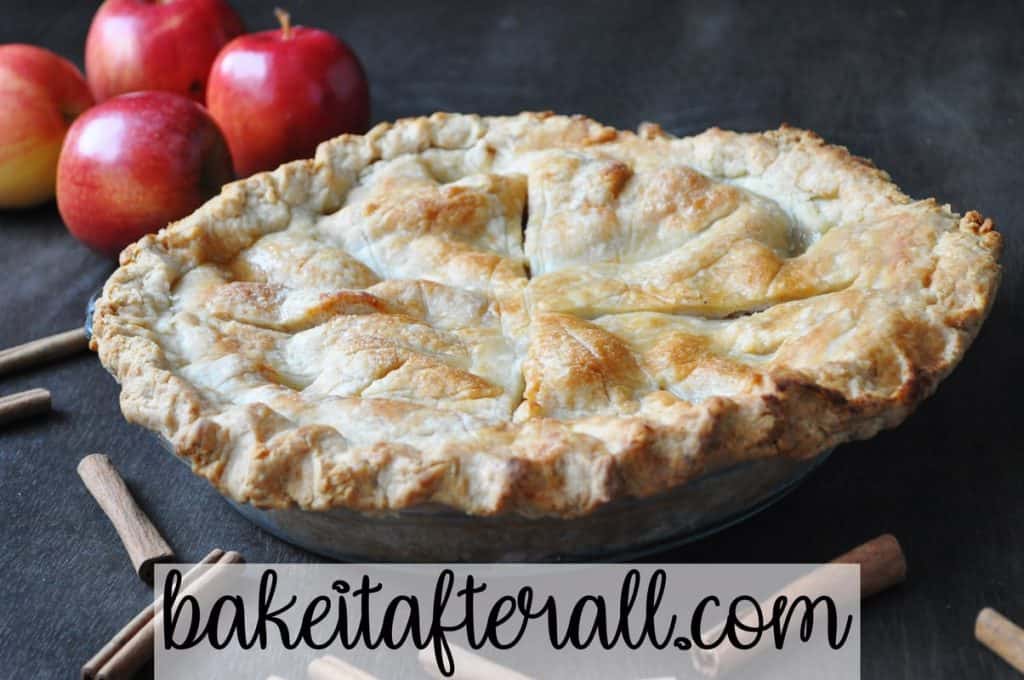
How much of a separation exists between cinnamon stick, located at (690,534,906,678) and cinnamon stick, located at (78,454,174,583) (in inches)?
38.2

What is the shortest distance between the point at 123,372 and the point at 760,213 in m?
1.29

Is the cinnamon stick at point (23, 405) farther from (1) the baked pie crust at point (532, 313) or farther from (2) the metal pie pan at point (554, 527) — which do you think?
(2) the metal pie pan at point (554, 527)

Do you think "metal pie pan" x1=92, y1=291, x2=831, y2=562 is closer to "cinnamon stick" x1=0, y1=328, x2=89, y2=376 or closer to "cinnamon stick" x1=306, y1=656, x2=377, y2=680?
"cinnamon stick" x1=306, y1=656, x2=377, y2=680

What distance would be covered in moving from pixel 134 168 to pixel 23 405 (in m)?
0.78

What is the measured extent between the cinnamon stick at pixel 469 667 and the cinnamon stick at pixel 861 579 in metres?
0.28

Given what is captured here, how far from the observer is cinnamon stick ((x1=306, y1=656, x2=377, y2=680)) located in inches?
74.5

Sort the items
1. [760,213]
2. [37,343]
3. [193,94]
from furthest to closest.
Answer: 1. [193,94]
2. [37,343]
3. [760,213]

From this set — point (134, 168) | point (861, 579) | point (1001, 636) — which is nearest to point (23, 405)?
point (134, 168)

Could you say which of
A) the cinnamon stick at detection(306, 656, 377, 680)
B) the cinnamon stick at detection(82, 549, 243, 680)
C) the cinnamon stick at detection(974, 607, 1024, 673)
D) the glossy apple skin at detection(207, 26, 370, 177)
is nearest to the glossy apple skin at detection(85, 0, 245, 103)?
the glossy apple skin at detection(207, 26, 370, 177)

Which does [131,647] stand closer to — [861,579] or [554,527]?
[554,527]

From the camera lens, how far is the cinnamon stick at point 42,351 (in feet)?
9.40

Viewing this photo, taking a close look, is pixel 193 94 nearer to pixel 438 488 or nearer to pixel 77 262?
pixel 77 262

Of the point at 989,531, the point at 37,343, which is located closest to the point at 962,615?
the point at 989,531

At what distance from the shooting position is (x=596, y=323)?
234 cm
